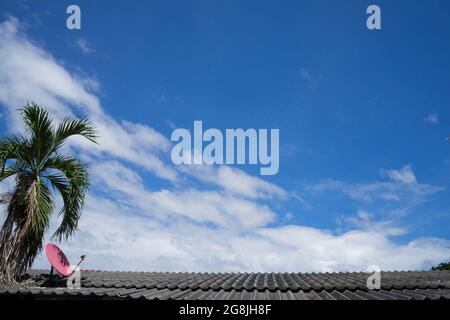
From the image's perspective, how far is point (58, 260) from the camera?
9.37 meters

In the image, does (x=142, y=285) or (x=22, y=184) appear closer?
(x=142, y=285)

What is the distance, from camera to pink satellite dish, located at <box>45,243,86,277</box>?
9.11m

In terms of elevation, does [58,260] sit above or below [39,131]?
below

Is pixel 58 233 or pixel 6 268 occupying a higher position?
pixel 58 233

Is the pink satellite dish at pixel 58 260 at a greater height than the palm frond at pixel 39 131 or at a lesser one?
lesser

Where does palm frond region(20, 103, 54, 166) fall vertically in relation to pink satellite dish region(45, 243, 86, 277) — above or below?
above

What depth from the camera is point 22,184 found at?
9938mm

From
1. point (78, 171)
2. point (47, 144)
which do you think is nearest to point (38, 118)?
point (47, 144)

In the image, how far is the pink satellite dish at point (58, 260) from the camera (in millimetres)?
9109

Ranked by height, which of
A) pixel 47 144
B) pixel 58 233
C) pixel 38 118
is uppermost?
pixel 38 118
